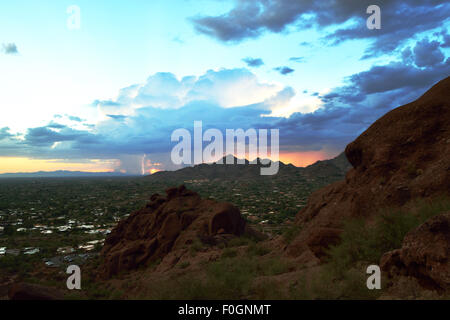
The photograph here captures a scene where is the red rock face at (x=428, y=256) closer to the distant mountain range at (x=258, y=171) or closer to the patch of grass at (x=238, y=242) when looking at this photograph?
the patch of grass at (x=238, y=242)

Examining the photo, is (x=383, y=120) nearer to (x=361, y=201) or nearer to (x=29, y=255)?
(x=361, y=201)

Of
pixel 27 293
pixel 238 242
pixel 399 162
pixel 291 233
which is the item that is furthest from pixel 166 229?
pixel 399 162

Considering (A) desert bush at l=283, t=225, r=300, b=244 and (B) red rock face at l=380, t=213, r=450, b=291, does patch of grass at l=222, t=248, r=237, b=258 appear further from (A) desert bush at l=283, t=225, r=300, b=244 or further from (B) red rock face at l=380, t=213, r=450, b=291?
(B) red rock face at l=380, t=213, r=450, b=291

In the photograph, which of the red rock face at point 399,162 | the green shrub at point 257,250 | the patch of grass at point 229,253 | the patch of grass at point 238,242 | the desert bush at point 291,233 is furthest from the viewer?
the patch of grass at point 238,242

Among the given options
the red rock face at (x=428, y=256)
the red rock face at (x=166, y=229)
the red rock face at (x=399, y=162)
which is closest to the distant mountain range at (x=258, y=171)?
the red rock face at (x=166, y=229)

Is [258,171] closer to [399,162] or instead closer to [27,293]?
[399,162]

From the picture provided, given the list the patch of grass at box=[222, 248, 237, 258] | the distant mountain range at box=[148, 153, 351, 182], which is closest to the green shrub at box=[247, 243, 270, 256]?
the patch of grass at box=[222, 248, 237, 258]
